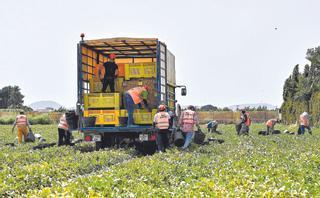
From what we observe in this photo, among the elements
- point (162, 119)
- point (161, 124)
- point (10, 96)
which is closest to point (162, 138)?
point (161, 124)

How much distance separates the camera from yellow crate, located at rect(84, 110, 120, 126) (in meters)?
19.4

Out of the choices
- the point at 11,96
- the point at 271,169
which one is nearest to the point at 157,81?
the point at 271,169

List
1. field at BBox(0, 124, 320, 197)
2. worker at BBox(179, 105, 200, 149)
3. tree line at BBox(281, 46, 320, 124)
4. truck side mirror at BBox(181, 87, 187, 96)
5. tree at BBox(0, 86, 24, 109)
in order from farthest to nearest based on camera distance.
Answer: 1. tree at BBox(0, 86, 24, 109)
2. tree line at BBox(281, 46, 320, 124)
3. truck side mirror at BBox(181, 87, 187, 96)
4. worker at BBox(179, 105, 200, 149)
5. field at BBox(0, 124, 320, 197)

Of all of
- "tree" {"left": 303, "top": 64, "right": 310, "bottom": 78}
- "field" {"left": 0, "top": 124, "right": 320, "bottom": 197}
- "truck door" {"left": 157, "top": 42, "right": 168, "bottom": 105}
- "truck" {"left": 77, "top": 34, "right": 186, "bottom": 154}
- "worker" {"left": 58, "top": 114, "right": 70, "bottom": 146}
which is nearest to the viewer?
"field" {"left": 0, "top": 124, "right": 320, "bottom": 197}

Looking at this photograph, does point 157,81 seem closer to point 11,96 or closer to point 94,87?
point 94,87

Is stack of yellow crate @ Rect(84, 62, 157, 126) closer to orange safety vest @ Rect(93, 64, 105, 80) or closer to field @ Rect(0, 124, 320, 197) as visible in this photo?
orange safety vest @ Rect(93, 64, 105, 80)

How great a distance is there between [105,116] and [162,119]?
2.10m

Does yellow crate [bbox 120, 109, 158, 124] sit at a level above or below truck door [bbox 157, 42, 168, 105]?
below

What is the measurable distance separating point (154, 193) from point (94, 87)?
1274cm

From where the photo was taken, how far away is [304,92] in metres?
48.6

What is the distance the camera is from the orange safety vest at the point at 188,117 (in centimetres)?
1988

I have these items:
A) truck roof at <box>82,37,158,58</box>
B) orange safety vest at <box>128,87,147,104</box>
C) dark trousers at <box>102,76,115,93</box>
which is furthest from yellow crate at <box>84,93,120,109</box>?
truck roof at <box>82,37,158,58</box>

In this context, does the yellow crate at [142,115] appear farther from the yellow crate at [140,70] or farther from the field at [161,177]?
the field at [161,177]

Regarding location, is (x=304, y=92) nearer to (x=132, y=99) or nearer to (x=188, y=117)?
(x=188, y=117)
